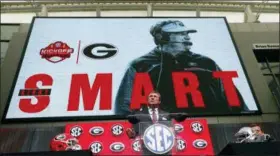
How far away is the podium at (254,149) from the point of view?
6336mm

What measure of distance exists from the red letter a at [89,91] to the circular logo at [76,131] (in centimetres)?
127

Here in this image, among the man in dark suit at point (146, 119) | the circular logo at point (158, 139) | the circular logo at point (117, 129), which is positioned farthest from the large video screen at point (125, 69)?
the circular logo at point (158, 139)

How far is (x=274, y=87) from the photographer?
12.4 metres

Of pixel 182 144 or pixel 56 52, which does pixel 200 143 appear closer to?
pixel 182 144

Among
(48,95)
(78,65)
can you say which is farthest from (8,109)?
(78,65)

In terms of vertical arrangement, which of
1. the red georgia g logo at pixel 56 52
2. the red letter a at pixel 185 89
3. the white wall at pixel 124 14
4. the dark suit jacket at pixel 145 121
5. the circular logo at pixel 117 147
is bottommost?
the dark suit jacket at pixel 145 121

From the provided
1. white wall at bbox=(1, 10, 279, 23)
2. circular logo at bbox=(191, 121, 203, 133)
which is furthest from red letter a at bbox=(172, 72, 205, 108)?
white wall at bbox=(1, 10, 279, 23)

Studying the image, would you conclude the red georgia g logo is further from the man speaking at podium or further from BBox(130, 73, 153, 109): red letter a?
the man speaking at podium

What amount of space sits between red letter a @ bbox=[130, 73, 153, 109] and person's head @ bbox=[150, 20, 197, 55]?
1.50 metres

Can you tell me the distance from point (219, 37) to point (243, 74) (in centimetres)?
189

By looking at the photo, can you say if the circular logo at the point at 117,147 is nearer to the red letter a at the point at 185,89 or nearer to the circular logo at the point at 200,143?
the circular logo at the point at 200,143

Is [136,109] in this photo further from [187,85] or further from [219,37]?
[219,37]

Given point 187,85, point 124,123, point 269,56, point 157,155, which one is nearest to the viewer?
point 157,155

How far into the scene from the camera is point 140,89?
36.1 ft
